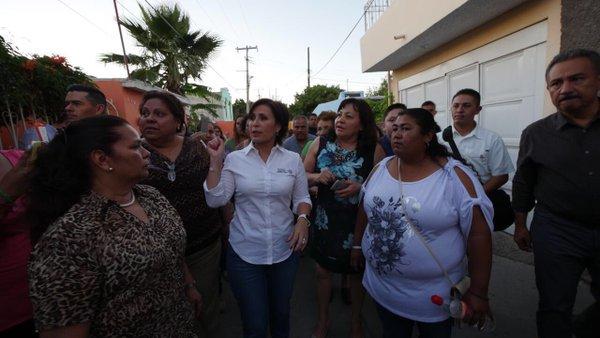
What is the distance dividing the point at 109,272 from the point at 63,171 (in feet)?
1.40

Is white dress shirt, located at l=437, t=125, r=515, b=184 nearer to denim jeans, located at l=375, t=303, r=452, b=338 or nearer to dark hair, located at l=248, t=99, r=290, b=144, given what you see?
dark hair, located at l=248, t=99, r=290, b=144

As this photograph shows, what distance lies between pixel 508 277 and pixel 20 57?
6.24 meters

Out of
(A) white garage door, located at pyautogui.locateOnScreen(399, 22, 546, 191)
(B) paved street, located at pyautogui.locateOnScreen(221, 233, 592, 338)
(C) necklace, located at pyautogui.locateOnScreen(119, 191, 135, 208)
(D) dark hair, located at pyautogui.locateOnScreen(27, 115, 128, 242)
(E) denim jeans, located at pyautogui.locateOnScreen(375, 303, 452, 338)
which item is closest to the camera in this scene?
(D) dark hair, located at pyautogui.locateOnScreen(27, 115, 128, 242)

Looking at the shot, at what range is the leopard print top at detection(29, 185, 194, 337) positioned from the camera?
1.17 m

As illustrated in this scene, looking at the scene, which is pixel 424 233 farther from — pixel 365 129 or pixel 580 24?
pixel 580 24

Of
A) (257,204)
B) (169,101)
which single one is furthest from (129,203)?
(169,101)

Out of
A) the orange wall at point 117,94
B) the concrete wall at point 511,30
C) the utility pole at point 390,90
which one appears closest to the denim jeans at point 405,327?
the concrete wall at point 511,30

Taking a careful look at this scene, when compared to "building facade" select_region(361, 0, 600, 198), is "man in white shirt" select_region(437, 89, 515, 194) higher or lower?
lower

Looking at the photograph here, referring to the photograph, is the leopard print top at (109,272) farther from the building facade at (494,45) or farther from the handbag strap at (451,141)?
the building facade at (494,45)

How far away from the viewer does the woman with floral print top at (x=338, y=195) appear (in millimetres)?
2648

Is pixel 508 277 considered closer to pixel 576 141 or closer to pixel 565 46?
pixel 576 141

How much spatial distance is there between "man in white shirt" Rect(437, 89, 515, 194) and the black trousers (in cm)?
97

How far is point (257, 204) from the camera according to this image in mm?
2281

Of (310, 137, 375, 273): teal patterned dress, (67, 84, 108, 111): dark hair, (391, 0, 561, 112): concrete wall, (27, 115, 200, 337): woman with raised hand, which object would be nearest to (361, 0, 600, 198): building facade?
(391, 0, 561, 112): concrete wall
